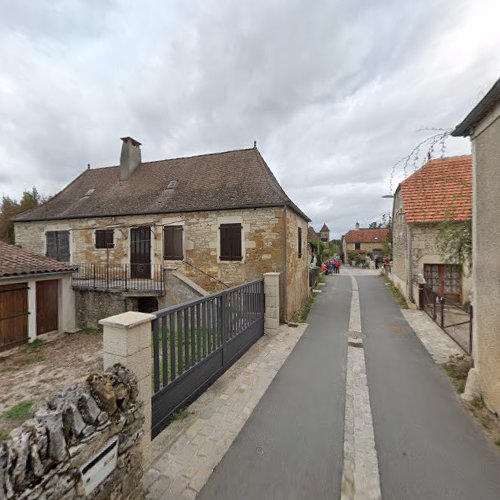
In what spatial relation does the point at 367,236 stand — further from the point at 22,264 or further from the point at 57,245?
the point at 22,264

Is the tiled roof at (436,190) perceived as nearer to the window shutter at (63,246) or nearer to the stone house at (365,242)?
the window shutter at (63,246)

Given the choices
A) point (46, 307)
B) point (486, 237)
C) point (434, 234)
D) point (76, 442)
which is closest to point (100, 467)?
point (76, 442)

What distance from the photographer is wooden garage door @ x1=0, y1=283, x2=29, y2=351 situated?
812 cm

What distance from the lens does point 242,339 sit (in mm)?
5793

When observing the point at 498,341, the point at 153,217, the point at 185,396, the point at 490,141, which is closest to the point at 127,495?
the point at 185,396

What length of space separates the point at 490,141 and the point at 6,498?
19.5ft

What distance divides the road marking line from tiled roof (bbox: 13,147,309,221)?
5.59 metres

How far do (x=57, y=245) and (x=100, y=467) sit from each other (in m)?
13.2

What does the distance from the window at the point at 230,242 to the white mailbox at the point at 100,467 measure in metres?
7.35

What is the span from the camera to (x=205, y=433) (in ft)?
10.7

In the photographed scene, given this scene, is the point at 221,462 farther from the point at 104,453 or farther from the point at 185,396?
the point at 104,453

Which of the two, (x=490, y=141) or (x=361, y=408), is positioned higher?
(x=490, y=141)

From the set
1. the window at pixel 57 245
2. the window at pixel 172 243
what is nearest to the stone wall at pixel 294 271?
the window at pixel 172 243

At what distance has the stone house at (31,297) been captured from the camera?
818 centimetres
